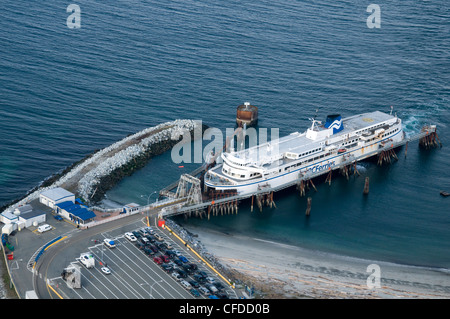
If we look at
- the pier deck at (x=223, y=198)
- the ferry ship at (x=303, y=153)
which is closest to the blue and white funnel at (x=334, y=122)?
the ferry ship at (x=303, y=153)

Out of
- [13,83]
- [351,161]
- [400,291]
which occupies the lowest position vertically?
[400,291]

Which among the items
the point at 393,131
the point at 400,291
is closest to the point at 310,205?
the point at 400,291

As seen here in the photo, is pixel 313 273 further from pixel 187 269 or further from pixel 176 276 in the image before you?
pixel 176 276

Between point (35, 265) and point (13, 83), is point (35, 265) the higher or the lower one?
the lower one

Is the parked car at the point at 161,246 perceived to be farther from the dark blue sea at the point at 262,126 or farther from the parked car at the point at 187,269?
the dark blue sea at the point at 262,126

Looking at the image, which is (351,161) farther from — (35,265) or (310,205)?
(35,265)

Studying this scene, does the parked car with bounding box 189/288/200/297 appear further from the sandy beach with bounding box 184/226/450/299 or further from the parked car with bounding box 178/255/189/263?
the sandy beach with bounding box 184/226/450/299

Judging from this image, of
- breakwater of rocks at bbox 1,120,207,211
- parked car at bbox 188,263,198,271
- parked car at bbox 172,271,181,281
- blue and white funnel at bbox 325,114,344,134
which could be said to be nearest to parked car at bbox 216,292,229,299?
parked car at bbox 172,271,181,281
